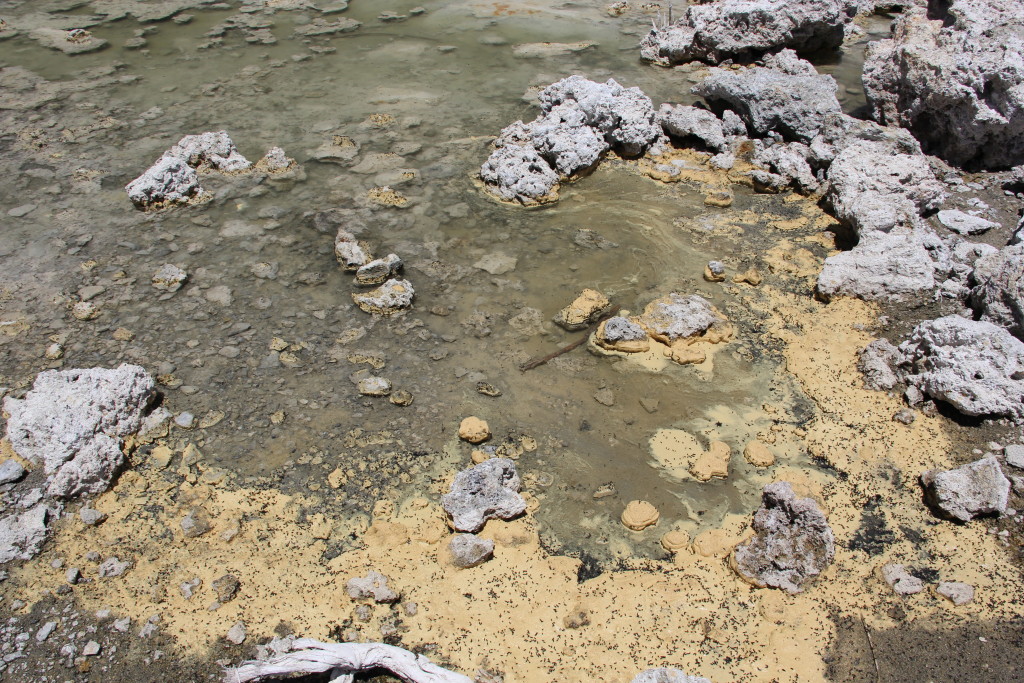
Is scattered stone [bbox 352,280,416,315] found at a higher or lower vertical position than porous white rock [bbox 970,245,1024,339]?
lower

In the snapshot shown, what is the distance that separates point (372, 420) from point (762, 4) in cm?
574

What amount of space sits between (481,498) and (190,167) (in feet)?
11.6

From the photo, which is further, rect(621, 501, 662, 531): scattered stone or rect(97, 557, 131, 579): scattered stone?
rect(621, 501, 662, 531): scattered stone

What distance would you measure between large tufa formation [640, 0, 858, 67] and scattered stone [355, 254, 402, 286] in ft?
13.6

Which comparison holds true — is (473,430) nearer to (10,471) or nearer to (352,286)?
(352,286)

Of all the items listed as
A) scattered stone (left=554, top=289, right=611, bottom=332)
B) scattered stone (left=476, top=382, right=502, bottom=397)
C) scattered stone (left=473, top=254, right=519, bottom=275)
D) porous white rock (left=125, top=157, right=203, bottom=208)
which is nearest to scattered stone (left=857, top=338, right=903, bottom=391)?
scattered stone (left=554, top=289, right=611, bottom=332)

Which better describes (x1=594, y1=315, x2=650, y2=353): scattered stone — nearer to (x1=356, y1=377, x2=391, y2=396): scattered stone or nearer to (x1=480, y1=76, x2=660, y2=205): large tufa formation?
(x1=356, y1=377, x2=391, y2=396): scattered stone

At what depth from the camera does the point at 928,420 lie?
11.8 feet

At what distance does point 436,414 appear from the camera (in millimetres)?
3600

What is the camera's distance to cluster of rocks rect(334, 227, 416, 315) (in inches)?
164

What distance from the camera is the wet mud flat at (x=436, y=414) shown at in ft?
9.09

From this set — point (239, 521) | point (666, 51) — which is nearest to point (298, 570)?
point (239, 521)

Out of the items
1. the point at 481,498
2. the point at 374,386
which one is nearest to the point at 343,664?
the point at 481,498

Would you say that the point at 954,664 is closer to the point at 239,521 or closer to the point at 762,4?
the point at 239,521
